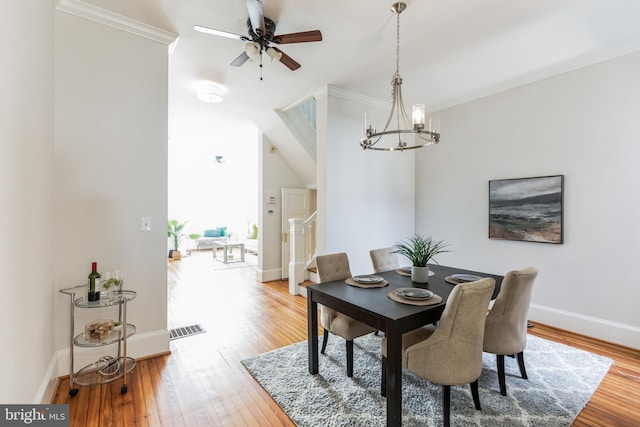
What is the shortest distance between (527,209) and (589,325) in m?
1.40

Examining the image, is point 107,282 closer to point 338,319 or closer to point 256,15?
point 338,319

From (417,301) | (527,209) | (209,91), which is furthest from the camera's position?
(209,91)

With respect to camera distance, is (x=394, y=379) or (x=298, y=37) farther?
(x=298, y=37)

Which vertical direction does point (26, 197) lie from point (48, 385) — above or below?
above

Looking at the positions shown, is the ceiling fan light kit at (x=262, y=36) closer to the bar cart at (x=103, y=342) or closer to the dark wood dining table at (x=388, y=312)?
the dark wood dining table at (x=388, y=312)

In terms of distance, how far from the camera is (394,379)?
174 centimetres

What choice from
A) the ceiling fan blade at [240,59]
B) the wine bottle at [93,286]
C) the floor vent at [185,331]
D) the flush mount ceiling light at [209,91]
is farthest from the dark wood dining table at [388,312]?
the flush mount ceiling light at [209,91]

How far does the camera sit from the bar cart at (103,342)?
2238 millimetres

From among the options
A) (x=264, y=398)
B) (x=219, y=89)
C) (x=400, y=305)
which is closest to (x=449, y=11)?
(x=400, y=305)

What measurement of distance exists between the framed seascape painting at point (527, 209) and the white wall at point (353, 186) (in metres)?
1.35

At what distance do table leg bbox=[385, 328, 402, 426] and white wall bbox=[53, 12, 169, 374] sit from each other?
86.6 inches

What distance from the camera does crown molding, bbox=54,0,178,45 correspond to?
2350 mm

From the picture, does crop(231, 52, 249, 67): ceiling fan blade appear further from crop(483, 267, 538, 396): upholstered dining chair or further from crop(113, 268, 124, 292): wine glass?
crop(483, 267, 538, 396): upholstered dining chair

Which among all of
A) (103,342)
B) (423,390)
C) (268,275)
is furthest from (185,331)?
(423,390)
